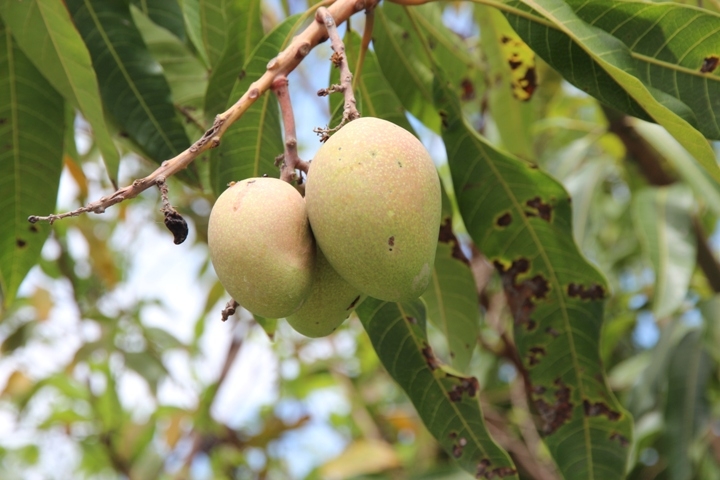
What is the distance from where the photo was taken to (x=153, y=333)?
278 cm

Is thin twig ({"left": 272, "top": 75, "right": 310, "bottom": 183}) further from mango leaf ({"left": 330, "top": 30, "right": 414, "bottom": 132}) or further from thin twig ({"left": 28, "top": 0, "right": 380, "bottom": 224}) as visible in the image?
mango leaf ({"left": 330, "top": 30, "right": 414, "bottom": 132})

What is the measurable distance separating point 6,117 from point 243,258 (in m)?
0.76

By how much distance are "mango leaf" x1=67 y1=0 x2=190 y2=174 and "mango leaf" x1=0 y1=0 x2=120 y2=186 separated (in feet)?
0.29

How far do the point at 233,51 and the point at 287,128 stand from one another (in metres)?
0.39

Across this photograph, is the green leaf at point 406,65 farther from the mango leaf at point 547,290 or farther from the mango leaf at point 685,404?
the mango leaf at point 685,404

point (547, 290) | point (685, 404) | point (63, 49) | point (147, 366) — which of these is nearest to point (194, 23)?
point (63, 49)

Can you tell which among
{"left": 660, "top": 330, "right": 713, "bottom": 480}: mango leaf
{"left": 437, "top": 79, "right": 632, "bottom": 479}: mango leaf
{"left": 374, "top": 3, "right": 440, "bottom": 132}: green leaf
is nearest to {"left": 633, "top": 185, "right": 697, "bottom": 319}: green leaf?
{"left": 660, "top": 330, "right": 713, "bottom": 480}: mango leaf

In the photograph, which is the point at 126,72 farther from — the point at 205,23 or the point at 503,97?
the point at 503,97

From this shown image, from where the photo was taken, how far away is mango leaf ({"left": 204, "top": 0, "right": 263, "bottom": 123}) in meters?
1.20

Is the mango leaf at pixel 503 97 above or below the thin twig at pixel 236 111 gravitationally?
below

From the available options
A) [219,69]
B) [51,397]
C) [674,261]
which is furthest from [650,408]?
[51,397]

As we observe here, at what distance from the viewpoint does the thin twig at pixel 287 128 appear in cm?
89

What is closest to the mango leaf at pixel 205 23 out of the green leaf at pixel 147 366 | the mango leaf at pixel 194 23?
the mango leaf at pixel 194 23

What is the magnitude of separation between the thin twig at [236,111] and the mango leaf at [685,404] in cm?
138
